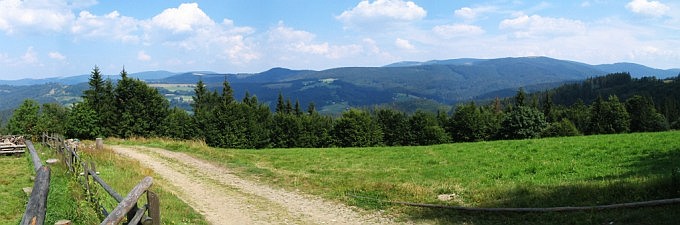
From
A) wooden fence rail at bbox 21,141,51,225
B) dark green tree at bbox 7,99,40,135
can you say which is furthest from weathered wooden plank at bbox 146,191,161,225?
dark green tree at bbox 7,99,40,135

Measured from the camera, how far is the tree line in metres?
58.7

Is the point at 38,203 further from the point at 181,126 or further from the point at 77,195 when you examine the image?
the point at 181,126

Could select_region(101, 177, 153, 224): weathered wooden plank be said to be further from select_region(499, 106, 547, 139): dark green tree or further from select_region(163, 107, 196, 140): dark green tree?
select_region(499, 106, 547, 139): dark green tree

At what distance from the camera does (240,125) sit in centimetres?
7556

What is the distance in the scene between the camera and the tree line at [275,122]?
58719 mm

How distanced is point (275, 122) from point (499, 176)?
72382mm

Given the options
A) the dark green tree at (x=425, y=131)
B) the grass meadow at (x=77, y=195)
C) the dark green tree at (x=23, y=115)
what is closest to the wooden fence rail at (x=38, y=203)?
the grass meadow at (x=77, y=195)

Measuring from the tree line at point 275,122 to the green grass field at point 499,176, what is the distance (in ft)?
108

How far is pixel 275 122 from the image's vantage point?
8800cm

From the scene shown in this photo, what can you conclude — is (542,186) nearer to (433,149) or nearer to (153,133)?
(433,149)

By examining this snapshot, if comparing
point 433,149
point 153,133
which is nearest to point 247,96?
point 153,133

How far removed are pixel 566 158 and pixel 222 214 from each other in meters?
16.9

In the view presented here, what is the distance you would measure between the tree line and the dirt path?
133 ft

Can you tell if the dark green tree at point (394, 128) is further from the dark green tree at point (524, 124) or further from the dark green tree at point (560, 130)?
the dark green tree at point (560, 130)
